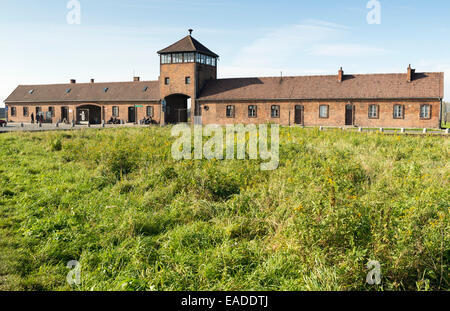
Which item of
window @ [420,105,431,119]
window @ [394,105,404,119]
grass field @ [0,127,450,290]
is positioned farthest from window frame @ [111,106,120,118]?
grass field @ [0,127,450,290]

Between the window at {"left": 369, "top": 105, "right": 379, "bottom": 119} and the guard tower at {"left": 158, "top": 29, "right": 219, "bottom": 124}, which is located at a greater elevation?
the guard tower at {"left": 158, "top": 29, "right": 219, "bottom": 124}

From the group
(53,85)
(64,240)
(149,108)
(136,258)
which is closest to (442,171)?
(136,258)

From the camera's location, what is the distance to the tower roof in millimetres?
38834

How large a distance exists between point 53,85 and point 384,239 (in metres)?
54.0

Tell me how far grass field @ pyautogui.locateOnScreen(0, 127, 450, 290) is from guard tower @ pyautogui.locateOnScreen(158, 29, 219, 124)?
2967cm

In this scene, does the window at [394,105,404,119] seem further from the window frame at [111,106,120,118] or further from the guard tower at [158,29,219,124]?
the window frame at [111,106,120,118]

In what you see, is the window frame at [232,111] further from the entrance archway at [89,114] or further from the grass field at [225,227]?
→ the grass field at [225,227]

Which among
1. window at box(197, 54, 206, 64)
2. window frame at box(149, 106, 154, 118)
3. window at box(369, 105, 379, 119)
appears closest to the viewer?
window at box(369, 105, 379, 119)

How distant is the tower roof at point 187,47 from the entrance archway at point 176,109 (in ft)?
16.9

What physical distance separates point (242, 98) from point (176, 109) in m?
9.10

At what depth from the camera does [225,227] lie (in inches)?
252

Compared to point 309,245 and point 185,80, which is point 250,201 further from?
point 185,80

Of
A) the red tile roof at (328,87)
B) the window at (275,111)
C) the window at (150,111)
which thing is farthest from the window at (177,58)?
the window at (275,111)

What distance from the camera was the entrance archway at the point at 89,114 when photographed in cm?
4731
